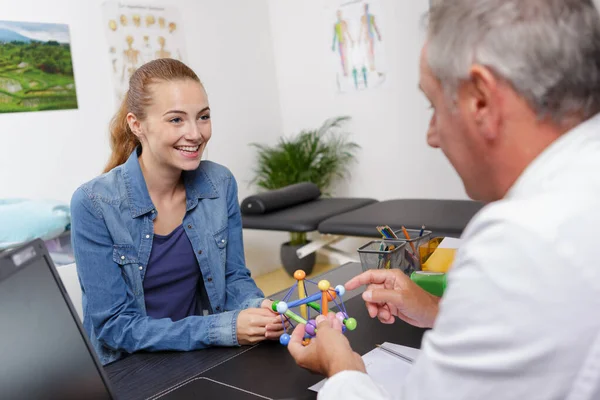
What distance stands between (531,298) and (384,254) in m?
0.81

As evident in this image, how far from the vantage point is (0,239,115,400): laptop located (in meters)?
0.71

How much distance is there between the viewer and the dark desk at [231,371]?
1022 millimetres

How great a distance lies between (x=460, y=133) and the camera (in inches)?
29.0

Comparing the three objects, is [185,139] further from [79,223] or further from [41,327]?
[41,327]

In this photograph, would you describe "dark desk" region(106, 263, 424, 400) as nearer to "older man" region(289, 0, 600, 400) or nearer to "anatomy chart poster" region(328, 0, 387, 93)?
"older man" region(289, 0, 600, 400)

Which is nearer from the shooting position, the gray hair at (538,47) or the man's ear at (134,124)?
the gray hair at (538,47)

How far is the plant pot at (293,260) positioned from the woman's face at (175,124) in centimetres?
232

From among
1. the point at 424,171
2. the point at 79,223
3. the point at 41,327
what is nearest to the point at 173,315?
the point at 79,223

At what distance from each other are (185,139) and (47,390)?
40.7 inches

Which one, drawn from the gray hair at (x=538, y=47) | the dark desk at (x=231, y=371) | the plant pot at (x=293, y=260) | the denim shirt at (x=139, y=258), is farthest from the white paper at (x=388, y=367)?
the plant pot at (x=293, y=260)

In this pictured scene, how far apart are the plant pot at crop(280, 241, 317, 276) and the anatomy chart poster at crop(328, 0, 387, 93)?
3.88ft

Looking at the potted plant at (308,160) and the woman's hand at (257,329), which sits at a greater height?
the potted plant at (308,160)

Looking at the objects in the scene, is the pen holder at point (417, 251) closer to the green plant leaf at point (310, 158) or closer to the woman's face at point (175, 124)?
the woman's face at point (175, 124)

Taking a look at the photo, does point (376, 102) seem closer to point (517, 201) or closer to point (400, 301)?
point (400, 301)
